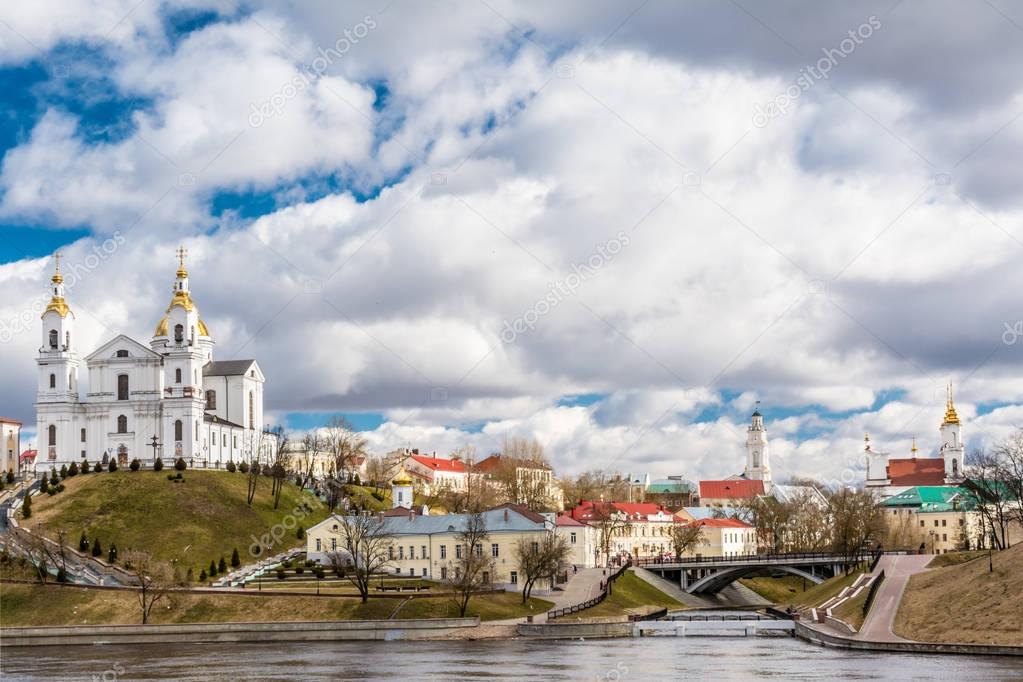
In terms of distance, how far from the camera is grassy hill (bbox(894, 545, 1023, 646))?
66.9 meters

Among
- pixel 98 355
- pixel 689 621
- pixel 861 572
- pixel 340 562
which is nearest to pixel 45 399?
pixel 98 355

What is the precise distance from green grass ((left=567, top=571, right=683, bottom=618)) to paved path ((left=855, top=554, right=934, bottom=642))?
16841 millimetres

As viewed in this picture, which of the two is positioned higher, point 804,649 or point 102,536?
point 102,536

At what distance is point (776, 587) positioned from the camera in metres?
128

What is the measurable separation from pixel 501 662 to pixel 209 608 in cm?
2702

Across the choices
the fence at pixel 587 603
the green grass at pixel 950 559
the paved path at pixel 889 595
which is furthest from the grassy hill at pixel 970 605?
the fence at pixel 587 603

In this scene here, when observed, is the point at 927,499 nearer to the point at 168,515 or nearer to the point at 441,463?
the point at 441,463

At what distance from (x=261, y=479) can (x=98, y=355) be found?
703 inches

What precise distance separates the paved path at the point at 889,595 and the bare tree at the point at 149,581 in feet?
138

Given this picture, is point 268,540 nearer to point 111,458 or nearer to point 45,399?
point 111,458

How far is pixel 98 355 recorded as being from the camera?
122812 mm

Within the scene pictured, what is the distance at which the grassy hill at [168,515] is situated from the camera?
102 meters

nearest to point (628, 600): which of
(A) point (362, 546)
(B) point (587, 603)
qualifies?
(B) point (587, 603)

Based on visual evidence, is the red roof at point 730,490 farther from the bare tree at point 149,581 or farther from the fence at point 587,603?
the bare tree at point 149,581
